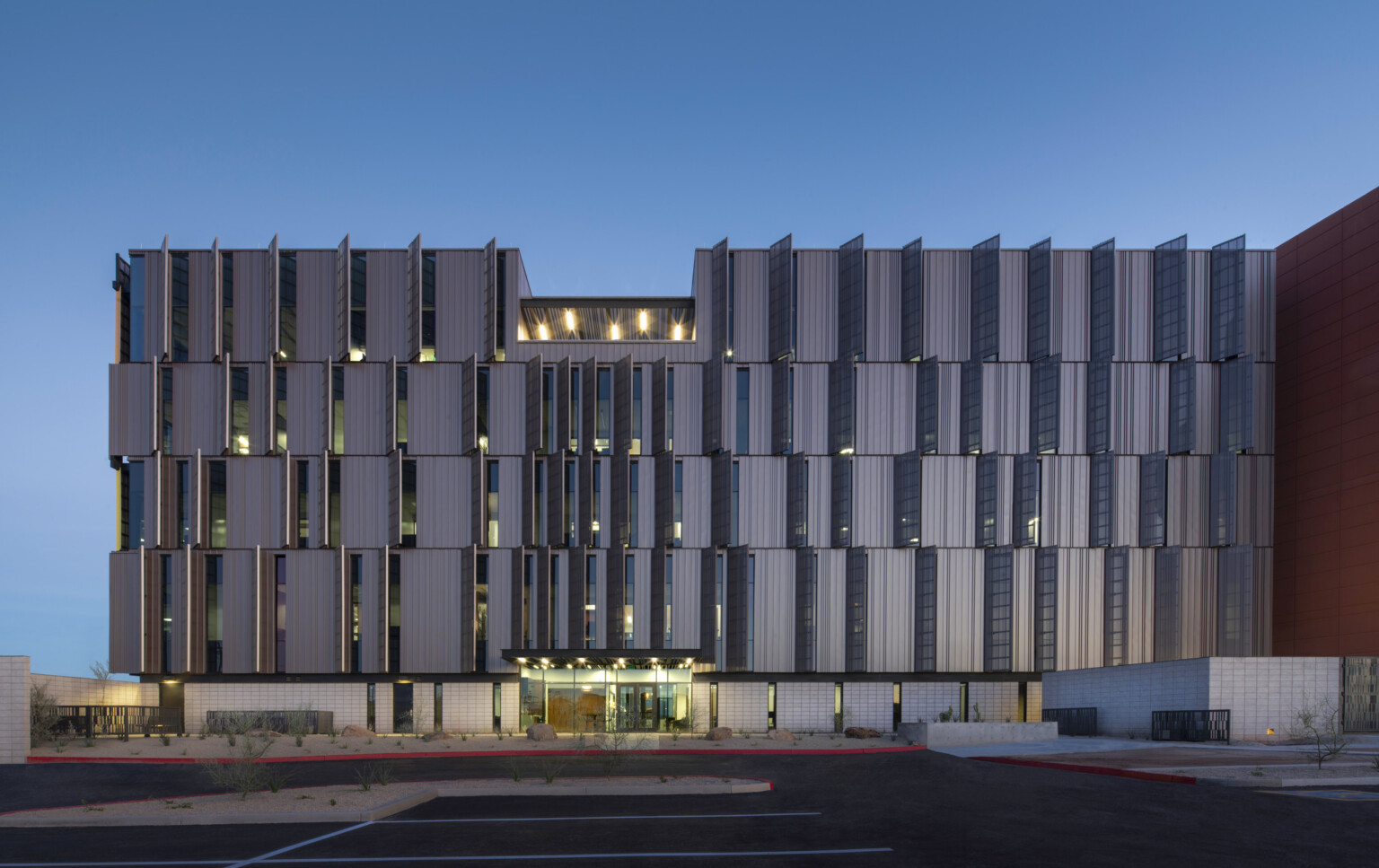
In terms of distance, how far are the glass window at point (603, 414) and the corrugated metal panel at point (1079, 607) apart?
22.8 m

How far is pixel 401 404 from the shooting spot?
4659 cm

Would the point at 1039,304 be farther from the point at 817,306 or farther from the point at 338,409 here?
the point at 338,409

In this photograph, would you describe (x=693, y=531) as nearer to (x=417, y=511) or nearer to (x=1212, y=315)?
(x=417, y=511)

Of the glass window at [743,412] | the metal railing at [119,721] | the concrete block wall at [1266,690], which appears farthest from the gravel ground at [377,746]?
the glass window at [743,412]

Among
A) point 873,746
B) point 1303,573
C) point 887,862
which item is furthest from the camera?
point 1303,573

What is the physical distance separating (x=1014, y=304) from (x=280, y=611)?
39.0 meters

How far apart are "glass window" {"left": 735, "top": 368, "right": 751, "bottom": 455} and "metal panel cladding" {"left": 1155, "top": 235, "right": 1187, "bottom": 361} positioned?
802 inches

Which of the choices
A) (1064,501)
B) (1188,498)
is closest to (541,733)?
(1064,501)

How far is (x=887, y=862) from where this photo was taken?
10703 millimetres

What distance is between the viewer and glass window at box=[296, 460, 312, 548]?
45812 millimetres

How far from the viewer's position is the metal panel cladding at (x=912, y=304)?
153ft

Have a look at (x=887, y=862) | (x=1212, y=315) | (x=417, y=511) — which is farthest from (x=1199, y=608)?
(x=887, y=862)

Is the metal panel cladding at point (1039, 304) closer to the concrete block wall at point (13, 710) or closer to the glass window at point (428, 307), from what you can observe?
the glass window at point (428, 307)

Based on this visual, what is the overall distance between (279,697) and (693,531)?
69.9ft
